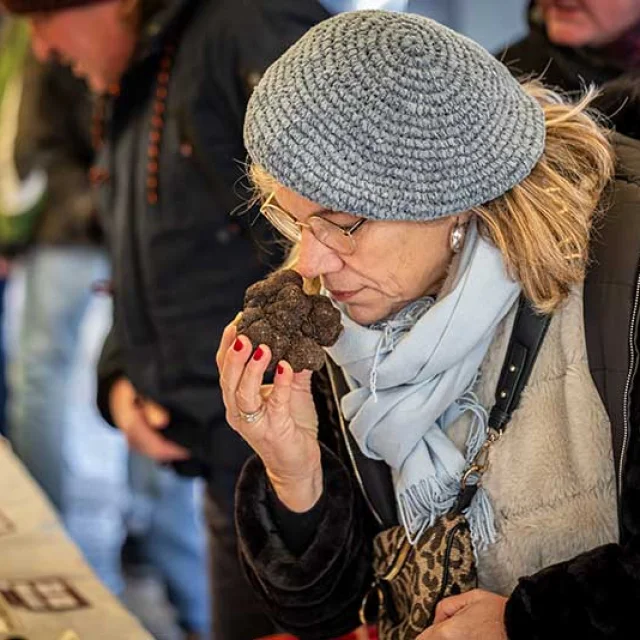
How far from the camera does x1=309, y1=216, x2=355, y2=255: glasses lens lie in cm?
138

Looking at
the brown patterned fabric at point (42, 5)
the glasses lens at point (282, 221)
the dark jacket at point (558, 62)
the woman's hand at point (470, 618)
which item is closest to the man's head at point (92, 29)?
the brown patterned fabric at point (42, 5)

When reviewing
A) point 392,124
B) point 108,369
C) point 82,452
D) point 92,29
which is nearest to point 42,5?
point 92,29

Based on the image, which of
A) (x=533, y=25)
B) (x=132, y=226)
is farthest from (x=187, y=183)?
(x=533, y=25)

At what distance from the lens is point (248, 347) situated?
1387mm

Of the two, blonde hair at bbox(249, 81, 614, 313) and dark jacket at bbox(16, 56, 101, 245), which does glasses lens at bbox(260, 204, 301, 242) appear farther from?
dark jacket at bbox(16, 56, 101, 245)

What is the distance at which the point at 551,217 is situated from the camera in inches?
54.4

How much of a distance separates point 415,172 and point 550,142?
0.70 ft

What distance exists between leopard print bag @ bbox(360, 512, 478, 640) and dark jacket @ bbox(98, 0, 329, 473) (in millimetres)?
593

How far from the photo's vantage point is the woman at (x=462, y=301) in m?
1.31

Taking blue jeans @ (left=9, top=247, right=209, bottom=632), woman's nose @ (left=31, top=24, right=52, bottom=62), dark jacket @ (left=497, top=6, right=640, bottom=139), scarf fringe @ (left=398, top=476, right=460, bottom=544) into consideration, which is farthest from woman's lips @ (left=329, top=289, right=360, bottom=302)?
blue jeans @ (left=9, top=247, right=209, bottom=632)

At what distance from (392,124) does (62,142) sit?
2153 mm

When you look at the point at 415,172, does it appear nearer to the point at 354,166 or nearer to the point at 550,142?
the point at 354,166

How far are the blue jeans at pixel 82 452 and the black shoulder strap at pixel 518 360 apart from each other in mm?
1851

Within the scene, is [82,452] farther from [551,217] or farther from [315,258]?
[551,217]
